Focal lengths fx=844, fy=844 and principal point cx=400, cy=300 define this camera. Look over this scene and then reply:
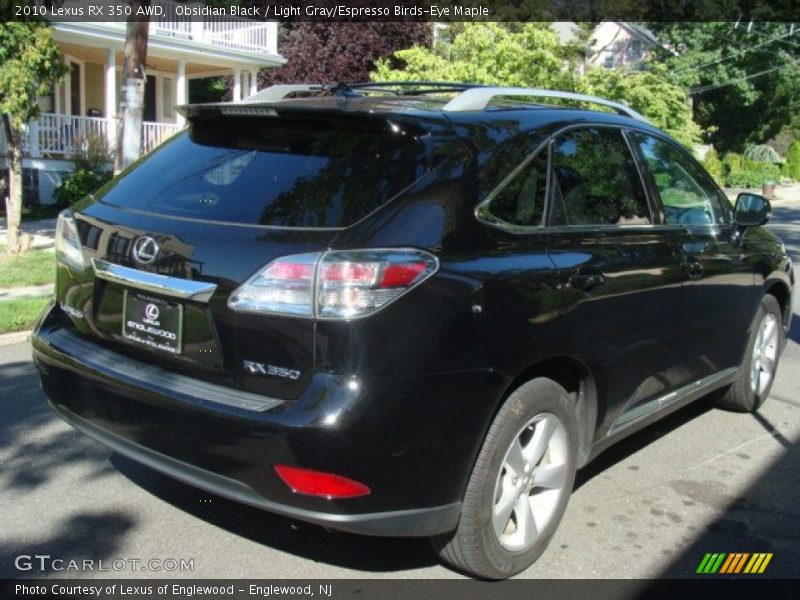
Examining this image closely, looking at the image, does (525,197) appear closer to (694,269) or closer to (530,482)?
(530,482)

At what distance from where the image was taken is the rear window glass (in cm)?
301

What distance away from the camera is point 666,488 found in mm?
4367

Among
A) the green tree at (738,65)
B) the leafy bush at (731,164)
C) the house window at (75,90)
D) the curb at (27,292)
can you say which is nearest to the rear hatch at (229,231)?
the curb at (27,292)

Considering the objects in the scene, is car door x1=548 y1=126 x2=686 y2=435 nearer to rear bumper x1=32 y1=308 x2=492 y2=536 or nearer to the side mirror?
rear bumper x1=32 y1=308 x2=492 y2=536

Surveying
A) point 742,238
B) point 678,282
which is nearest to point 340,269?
point 678,282

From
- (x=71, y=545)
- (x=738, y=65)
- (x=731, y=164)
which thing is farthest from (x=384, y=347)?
(x=738, y=65)

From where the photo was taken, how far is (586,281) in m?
3.50

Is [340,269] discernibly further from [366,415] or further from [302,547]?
[302,547]

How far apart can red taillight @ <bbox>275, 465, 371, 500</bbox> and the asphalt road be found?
73 cm

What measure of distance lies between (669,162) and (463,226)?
80.1 inches

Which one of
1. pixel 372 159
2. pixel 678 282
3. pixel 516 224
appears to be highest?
pixel 372 159

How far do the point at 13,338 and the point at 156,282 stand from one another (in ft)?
14.8

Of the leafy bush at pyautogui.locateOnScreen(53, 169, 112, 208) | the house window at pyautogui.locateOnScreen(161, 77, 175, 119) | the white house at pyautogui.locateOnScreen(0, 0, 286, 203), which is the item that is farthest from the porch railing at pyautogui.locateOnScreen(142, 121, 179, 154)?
the house window at pyautogui.locateOnScreen(161, 77, 175, 119)

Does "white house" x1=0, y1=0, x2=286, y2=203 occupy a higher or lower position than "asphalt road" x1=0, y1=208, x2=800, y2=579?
higher
